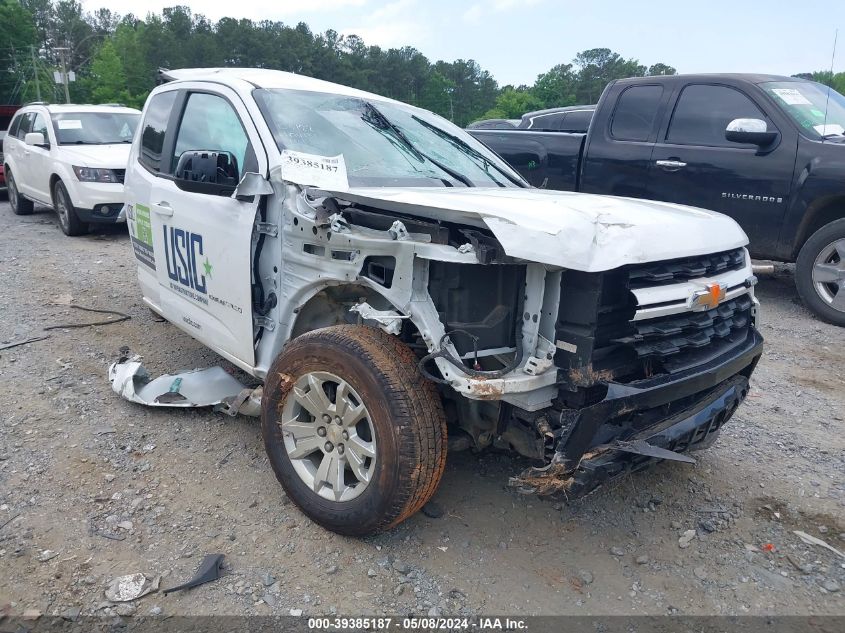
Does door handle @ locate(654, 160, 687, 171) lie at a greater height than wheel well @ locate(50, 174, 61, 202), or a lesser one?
greater

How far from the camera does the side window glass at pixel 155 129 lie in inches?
163

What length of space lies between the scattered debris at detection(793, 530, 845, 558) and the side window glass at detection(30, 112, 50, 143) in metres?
10.1

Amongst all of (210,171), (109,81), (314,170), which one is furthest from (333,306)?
(109,81)

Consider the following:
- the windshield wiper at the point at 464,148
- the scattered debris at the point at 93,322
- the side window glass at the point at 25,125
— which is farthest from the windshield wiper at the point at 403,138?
the side window glass at the point at 25,125

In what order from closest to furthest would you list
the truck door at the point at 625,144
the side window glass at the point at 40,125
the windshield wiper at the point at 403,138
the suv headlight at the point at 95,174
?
the windshield wiper at the point at 403,138, the truck door at the point at 625,144, the suv headlight at the point at 95,174, the side window glass at the point at 40,125

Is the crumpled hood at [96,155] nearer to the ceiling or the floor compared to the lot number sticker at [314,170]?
nearer to the floor

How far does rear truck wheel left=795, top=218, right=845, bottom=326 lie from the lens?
17.8ft

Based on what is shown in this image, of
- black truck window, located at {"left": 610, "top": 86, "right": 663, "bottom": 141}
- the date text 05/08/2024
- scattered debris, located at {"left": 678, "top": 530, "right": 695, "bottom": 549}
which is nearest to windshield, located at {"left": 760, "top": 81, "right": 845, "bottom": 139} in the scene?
black truck window, located at {"left": 610, "top": 86, "right": 663, "bottom": 141}

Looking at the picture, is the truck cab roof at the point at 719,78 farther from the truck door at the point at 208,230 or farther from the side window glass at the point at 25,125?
the side window glass at the point at 25,125

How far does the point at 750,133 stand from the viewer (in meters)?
5.48

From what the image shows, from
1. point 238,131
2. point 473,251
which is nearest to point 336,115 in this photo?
point 238,131

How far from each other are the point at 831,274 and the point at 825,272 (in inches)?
1.9

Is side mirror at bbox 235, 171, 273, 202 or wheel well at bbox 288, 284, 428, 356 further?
side mirror at bbox 235, 171, 273, 202

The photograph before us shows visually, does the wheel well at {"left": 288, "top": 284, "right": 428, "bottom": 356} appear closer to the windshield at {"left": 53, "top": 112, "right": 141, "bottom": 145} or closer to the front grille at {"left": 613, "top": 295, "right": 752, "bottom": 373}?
the front grille at {"left": 613, "top": 295, "right": 752, "bottom": 373}
